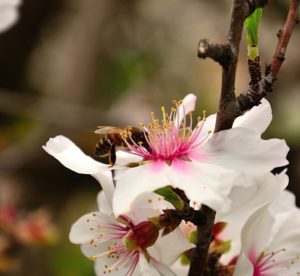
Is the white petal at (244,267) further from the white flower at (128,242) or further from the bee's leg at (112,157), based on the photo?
the bee's leg at (112,157)

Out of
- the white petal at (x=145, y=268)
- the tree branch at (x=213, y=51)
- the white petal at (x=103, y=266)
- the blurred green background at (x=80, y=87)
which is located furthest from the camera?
the blurred green background at (x=80, y=87)

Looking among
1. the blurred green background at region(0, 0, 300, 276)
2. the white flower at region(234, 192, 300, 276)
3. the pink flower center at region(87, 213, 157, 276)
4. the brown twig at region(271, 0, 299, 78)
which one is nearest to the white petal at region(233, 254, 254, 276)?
the white flower at region(234, 192, 300, 276)

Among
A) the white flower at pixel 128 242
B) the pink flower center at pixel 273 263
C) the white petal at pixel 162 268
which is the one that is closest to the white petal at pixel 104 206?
the white flower at pixel 128 242

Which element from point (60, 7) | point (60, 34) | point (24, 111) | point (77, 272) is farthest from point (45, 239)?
point (60, 34)

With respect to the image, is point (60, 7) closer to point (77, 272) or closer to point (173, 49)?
point (173, 49)

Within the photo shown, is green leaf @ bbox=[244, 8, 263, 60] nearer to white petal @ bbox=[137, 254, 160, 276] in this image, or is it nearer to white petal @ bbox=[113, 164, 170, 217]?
white petal @ bbox=[113, 164, 170, 217]

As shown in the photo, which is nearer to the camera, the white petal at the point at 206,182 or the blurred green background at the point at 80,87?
the white petal at the point at 206,182
